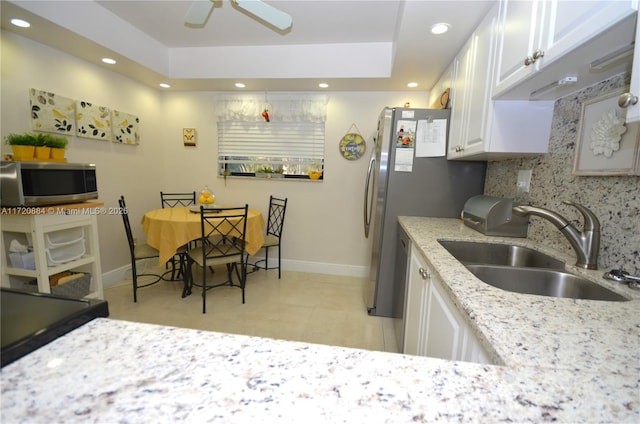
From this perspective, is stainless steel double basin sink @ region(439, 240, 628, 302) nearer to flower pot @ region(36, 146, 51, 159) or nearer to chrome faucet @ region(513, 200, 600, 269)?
chrome faucet @ region(513, 200, 600, 269)

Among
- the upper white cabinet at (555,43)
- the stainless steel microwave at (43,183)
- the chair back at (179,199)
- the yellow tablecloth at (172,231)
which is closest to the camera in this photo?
the upper white cabinet at (555,43)

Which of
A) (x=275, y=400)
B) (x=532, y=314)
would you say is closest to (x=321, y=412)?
(x=275, y=400)

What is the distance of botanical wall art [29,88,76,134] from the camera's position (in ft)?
7.14

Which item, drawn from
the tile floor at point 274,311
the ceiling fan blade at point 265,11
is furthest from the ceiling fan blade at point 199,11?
the tile floor at point 274,311

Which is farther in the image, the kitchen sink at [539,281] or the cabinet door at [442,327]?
the kitchen sink at [539,281]

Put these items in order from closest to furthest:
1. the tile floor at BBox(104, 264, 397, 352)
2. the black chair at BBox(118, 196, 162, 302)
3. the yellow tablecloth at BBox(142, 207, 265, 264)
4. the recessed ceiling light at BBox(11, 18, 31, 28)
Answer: the recessed ceiling light at BBox(11, 18, 31, 28)
the tile floor at BBox(104, 264, 397, 352)
the yellow tablecloth at BBox(142, 207, 265, 264)
the black chair at BBox(118, 196, 162, 302)

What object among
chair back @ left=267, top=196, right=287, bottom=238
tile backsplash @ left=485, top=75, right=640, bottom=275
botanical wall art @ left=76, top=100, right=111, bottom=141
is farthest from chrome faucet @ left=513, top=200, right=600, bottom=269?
botanical wall art @ left=76, top=100, right=111, bottom=141

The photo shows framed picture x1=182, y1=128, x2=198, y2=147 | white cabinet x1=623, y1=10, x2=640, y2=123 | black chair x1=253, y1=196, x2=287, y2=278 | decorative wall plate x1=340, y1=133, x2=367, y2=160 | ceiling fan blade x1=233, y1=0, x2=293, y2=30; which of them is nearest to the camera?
white cabinet x1=623, y1=10, x2=640, y2=123

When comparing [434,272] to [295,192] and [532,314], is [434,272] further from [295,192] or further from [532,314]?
[295,192]

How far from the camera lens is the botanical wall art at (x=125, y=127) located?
2834mm

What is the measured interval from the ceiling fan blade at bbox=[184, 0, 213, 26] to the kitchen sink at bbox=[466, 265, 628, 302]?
6.49 feet

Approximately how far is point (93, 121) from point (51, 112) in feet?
1.14

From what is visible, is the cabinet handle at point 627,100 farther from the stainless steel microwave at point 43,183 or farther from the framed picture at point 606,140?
the stainless steel microwave at point 43,183

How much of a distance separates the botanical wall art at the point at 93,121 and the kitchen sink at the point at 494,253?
3.18 metres
